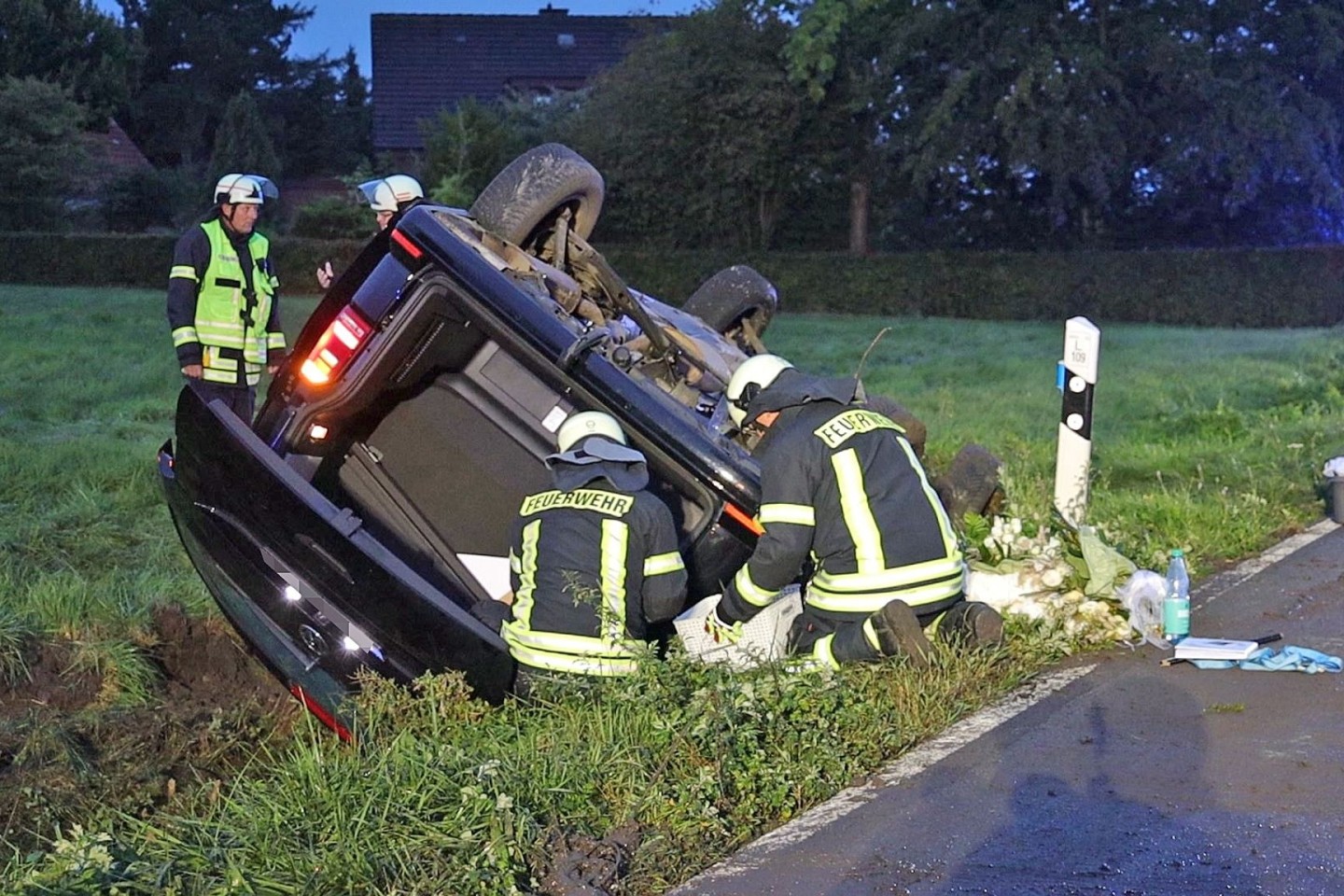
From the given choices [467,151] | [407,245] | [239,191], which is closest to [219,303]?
[239,191]

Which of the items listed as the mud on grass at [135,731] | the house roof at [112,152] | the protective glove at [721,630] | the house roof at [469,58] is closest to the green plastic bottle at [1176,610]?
the protective glove at [721,630]

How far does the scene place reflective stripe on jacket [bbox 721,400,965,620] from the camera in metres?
4.90

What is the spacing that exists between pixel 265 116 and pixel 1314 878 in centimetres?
4973

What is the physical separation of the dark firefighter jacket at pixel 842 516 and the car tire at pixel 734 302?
2.19 meters

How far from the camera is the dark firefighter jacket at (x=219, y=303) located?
725 cm

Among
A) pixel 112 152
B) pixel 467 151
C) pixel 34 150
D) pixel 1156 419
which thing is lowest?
pixel 1156 419

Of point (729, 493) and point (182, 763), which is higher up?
point (729, 493)

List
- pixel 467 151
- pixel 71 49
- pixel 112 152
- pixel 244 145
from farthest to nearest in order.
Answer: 1. pixel 244 145
2. pixel 112 152
3. pixel 71 49
4. pixel 467 151

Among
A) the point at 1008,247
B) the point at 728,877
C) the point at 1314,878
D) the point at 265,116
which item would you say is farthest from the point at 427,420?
the point at 265,116

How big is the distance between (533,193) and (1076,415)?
2.45m

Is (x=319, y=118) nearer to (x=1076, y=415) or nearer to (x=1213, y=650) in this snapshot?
(x=1076, y=415)

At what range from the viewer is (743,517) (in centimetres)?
507

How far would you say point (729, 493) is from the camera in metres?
5.00

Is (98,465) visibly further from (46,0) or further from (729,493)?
(46,0)
